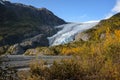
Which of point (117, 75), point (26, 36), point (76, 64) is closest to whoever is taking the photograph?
point (117, 75)

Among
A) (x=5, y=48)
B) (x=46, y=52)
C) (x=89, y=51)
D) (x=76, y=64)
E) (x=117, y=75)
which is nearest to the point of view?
→ (x=5, y=48)

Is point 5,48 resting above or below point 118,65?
above

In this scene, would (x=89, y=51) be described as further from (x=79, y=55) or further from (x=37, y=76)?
(x=37, y=76)

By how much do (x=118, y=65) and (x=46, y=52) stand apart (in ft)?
275

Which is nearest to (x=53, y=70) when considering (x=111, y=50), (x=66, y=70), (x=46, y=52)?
(x=66, y=70)

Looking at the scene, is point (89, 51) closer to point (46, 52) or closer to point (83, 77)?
point (83, 77)

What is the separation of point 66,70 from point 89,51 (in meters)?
2.20

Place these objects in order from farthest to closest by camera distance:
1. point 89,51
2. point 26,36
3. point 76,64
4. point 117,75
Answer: point 26,36 < point 89,51 < point 76,64 < point 117,75

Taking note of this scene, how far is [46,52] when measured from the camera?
10038 centimetres

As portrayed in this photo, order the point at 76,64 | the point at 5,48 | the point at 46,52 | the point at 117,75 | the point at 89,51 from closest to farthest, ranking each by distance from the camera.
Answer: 1. the point at 5,48
2. the point at 117,75
3. the point at 76,64
4. the point at 89,51
5. the point at 46,52

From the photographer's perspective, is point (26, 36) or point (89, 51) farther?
point (26, 36)

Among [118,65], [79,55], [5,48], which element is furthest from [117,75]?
[5,48]

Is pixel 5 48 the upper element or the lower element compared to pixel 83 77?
upper

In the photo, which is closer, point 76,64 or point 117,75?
point 117,75
